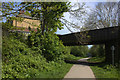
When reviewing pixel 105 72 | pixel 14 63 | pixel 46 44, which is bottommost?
pixel 105 72

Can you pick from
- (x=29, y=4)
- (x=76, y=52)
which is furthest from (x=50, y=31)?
(x=76, y=52)

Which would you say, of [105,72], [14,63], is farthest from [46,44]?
[105,72]

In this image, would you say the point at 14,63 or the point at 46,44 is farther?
the point at 46,44

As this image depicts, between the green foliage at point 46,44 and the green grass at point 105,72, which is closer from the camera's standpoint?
the green grass at point 105,72

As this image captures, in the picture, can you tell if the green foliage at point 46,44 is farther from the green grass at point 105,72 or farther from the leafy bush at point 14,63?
the green grass at point 105,72

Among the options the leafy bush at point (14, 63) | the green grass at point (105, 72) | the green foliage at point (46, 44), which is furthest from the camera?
the green foliage at point (46, 44)

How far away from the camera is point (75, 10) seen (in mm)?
8258

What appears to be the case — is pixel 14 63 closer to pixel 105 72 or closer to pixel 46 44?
pixel 46 44

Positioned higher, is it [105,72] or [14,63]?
[14,63]

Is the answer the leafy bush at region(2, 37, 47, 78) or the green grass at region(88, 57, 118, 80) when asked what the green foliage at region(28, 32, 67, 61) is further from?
→ the green grass at region(88, 57, 118, 80)

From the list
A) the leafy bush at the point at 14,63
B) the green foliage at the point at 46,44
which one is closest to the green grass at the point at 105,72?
the green foliage at the point at 46,44

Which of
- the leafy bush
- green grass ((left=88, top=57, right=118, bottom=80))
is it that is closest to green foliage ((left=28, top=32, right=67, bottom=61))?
the leafy bush

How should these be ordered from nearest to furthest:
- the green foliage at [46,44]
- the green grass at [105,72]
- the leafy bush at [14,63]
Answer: the leafy bush at [14,63] < the green grass at [105,72] < the green foliage at [46,44]

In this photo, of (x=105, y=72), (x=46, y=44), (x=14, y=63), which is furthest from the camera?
(x=46, y=44)
